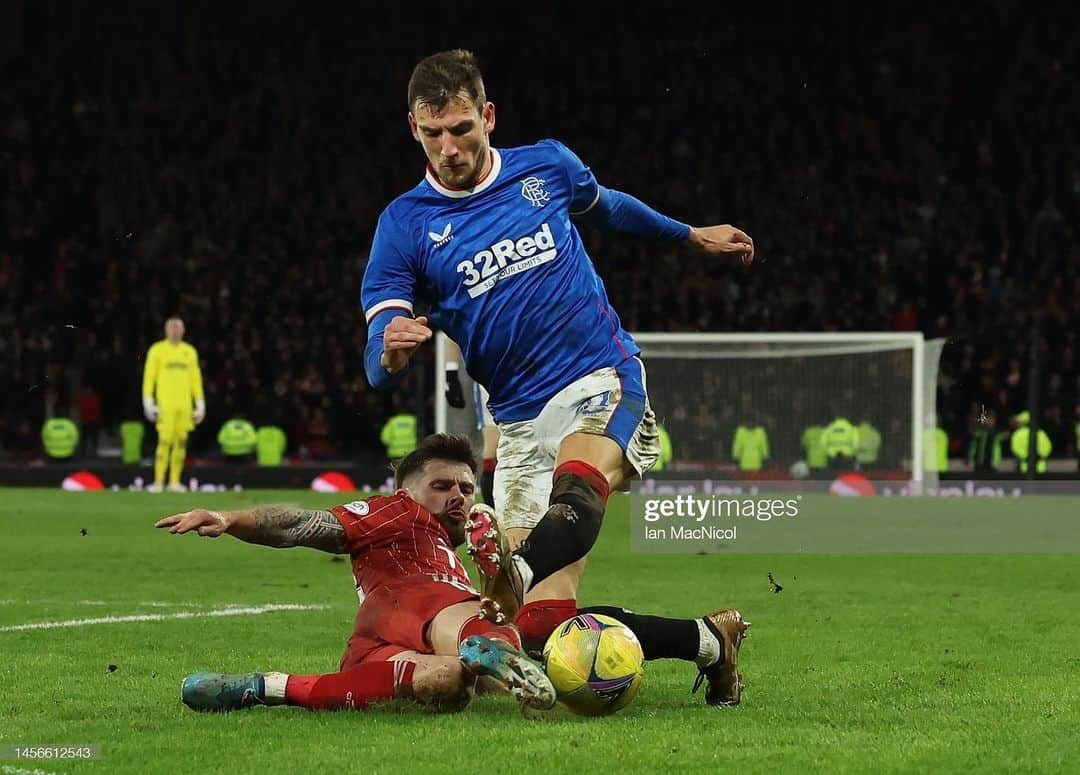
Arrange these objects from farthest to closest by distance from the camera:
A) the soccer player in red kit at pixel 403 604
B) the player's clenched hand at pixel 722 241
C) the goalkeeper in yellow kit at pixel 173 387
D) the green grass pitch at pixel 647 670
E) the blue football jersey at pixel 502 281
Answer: the goalkeeper in yellow kit at pixel 173 387 < the player's clenched hand at pixel 722 241 < the blue football jersey at pixel 502 281 < the soccer player in red kit at pixel 403 604 < the green grass pitch at pixel 647 670

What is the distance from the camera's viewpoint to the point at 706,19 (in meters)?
27.8

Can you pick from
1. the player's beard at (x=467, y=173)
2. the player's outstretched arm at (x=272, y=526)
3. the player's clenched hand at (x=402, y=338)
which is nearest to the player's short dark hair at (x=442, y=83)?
the player's beard at (x=467, y=173)

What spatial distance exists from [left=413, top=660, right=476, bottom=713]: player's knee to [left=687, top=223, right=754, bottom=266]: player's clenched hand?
1687 mm

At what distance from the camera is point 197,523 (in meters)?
4.39

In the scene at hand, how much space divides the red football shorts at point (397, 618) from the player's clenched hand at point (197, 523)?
2.55ft

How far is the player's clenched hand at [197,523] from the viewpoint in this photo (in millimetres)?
4316

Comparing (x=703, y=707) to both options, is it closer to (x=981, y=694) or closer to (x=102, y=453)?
(x=981, y=694)

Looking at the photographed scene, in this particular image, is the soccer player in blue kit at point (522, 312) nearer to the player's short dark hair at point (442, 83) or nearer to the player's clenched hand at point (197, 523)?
the player's short dark hair at point (442, 83)

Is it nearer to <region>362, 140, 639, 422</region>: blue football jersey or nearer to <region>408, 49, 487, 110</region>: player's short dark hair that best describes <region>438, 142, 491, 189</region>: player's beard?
<region>362, 140, 639, 422</region>: blue football jersey

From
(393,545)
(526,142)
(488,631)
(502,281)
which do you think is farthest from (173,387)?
(488,631)

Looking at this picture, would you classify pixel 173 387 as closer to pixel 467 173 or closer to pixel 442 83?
pixel 467 173

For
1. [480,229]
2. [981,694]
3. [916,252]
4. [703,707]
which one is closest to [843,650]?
[981,694]

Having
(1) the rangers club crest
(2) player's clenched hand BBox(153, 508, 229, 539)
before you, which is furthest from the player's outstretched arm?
(1) the rangers club crest

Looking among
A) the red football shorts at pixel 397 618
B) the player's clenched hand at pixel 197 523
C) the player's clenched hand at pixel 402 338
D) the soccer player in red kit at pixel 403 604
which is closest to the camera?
the player's clenched hand at pixel 197 523
